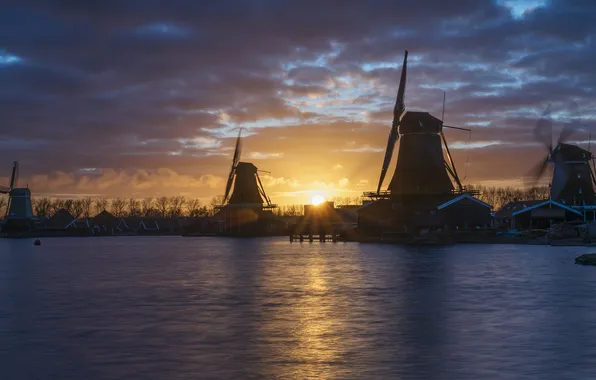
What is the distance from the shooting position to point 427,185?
3297 inches

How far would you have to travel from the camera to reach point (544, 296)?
30.7m

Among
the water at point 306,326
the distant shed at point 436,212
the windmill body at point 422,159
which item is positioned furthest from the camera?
the windmill body at point 422,159

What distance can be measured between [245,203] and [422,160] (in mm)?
60411

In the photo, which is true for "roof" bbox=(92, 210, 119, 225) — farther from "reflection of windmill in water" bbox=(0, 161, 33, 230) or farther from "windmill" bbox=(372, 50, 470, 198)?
"windmill" bbox=(372, 50, 470, 198)

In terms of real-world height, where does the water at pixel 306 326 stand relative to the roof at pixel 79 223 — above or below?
below

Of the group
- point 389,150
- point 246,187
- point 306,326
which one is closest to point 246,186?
point 246,187

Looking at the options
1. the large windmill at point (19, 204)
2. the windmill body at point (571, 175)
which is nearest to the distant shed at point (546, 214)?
the windmill body at point (571, 175)

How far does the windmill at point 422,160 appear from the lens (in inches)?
3297

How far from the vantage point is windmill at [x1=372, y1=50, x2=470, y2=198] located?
8375cm

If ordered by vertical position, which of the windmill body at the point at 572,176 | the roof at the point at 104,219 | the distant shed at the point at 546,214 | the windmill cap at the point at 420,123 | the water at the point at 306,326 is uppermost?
the windmill cap at the point at 420,123

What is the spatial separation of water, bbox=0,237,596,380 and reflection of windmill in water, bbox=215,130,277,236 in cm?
9476

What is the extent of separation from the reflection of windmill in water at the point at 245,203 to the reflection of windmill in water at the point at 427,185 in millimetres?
55226

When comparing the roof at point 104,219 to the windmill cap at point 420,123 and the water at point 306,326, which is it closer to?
the windmill cap at point 420,123

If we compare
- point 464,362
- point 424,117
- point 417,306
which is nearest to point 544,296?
point 417,306
